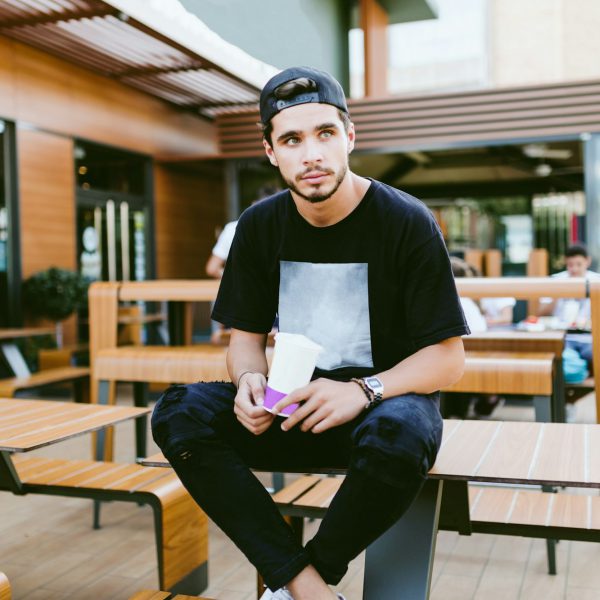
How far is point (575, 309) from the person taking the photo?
604cm

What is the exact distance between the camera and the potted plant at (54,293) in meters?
7.82

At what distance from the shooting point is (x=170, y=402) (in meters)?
1.91

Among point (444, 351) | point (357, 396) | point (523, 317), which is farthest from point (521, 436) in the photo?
point (523, 317)

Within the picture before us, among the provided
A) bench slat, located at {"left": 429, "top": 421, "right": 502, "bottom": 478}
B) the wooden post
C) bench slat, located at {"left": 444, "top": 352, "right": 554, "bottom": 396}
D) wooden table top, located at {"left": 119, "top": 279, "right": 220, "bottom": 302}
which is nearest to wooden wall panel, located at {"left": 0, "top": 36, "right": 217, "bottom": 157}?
the wooden post

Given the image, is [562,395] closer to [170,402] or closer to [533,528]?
[533,528]

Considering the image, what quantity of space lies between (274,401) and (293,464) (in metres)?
0.26

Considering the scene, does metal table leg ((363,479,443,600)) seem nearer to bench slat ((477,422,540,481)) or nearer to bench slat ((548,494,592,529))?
bench slat ((477,422,540,481))

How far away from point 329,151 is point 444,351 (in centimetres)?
60

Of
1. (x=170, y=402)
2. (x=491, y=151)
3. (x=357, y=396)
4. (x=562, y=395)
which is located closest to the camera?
(x=357, y=396)

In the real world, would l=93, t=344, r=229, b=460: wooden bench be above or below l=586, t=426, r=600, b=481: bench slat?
above

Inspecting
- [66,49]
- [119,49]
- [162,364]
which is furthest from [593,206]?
[162,364]

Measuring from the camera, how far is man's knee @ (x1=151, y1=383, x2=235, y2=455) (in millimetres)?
1845

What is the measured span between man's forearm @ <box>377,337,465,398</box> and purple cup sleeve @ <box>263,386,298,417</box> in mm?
243

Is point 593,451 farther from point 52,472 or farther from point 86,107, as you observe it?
point 86,107
